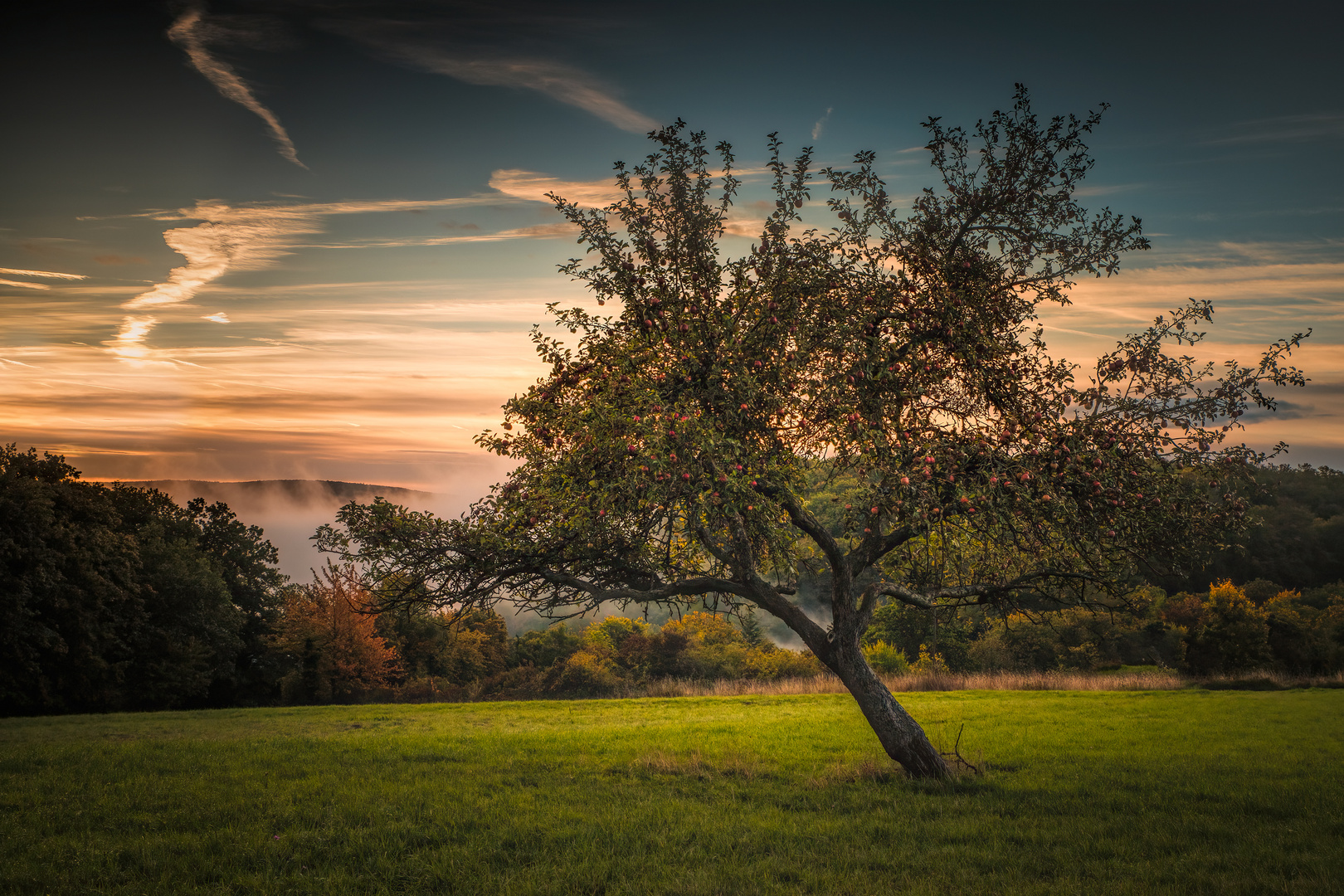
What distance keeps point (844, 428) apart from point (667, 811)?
20.3 feet

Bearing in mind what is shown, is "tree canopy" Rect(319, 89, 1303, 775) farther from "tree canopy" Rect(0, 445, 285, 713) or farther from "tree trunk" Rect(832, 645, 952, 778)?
"tree canopy" Rect(0, 445, 285, 713)

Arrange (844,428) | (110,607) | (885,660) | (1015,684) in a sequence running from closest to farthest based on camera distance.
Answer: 1. (844,428)
2. (1015,684)
3. (110,607)
4. (885,660)

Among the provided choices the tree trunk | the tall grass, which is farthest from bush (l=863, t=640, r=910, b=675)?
the tree trunk

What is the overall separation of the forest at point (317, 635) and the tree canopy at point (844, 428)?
16.3m

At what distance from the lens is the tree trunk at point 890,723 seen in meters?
12.7

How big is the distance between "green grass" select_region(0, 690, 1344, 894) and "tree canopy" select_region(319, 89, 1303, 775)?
9.29ft

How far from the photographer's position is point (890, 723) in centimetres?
1280

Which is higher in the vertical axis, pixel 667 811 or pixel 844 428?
pixel 844 428

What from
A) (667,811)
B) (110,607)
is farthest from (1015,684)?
(110,607)

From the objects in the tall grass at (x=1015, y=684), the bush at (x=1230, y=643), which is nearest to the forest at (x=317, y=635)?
the bush at (x=1230, y=643)

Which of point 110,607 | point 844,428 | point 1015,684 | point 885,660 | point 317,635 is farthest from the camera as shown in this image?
point 885,660

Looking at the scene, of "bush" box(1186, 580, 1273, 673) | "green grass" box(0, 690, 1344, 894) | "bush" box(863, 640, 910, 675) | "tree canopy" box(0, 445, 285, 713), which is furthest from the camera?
"bush" box(863, 640, 910, 675)

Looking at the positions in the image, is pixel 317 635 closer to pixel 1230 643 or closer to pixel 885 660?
pixel 885 660

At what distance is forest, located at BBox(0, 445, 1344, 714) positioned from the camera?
100 ft
